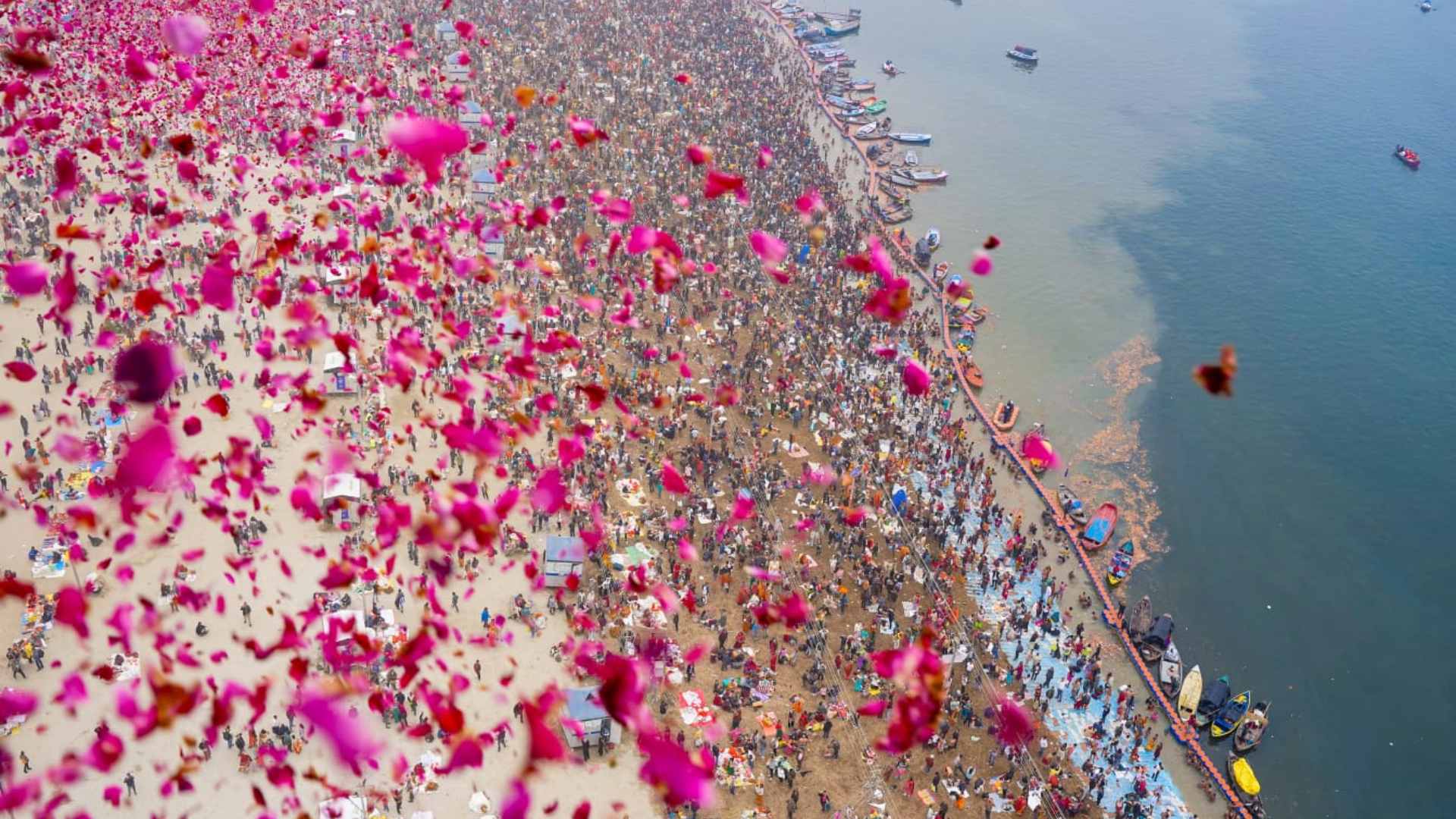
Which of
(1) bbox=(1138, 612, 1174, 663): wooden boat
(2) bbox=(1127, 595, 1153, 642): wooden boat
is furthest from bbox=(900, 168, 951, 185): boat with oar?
(1) bbox=(1138, 612, 1174, 663): wooden boat

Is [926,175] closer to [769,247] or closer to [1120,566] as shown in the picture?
[769,247]

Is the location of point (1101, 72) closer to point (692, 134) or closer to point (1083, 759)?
point (692, 134)

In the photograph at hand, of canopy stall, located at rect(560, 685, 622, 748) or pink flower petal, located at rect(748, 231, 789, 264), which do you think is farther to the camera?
pink flower petal, located at rect(748, 231, 789, 264)

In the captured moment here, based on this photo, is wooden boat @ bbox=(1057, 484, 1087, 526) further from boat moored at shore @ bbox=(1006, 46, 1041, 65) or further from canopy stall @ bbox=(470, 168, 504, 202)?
boat moored at shore @ bbox=(1006, 46, 1041, 65)

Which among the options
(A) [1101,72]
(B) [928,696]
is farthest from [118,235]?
(A) [1101,72]

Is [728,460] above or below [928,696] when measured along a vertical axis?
below
